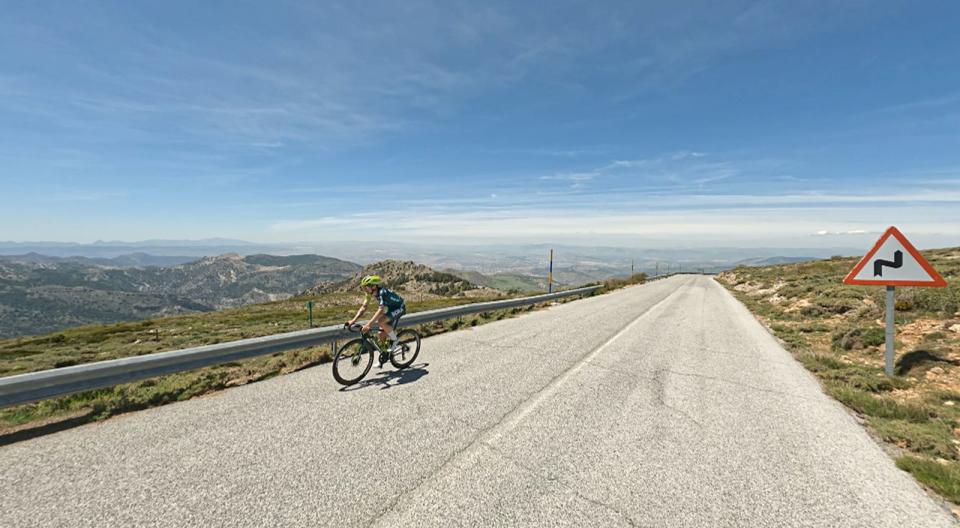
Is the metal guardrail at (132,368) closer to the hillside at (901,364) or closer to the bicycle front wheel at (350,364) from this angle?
the bicycle front wheel at (350,364)

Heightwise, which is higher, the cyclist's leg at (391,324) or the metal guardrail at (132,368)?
the cyclist's leg at (391,324)

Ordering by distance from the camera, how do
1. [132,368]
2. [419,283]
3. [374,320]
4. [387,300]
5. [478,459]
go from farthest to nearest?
[419,283], [387,300], [374,320], [132,368], [478,459]

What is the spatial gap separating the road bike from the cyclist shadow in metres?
0.15

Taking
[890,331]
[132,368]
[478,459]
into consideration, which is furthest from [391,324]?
[890,331]

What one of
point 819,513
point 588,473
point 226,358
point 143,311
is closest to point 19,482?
point 226,358

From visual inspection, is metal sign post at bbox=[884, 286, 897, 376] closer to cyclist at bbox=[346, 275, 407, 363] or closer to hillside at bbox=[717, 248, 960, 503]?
hillside at bbox=[717, 248, 960, 503]

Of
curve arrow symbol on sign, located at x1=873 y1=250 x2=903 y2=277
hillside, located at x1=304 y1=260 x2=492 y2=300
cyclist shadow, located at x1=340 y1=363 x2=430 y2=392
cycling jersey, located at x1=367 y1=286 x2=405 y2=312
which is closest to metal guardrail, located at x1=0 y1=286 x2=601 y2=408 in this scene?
cycling jersey, located at x1=367 y1=286 x2=405 y2=312

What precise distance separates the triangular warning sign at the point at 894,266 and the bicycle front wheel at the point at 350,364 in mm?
9449

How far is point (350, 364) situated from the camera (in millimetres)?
7172

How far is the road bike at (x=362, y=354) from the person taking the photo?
693 cm

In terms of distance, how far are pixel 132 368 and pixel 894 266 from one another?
44.0ft

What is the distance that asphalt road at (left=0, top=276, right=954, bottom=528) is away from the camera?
10.8 ft

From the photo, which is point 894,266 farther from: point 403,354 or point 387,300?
point 387,300

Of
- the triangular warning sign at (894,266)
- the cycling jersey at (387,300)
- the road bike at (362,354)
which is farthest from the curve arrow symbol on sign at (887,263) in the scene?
the cycling jersey at (387,300)
